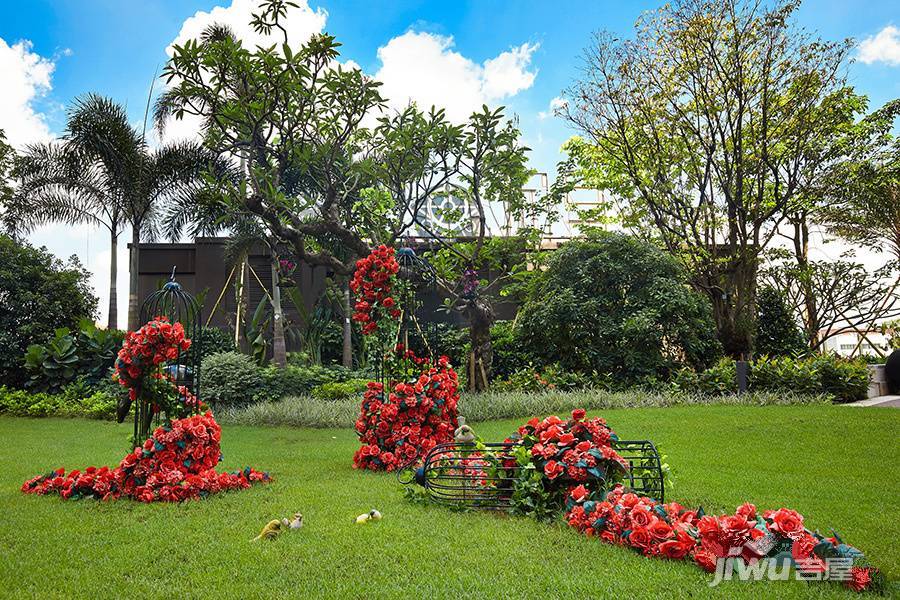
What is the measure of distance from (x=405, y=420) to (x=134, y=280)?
13.8 metres

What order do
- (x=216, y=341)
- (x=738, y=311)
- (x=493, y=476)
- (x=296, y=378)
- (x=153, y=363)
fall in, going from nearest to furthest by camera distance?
(x=493, y=476) < (x=153, y=363) < (x=296, y=378) < (x=738, y=311) < (x=216, y=341)

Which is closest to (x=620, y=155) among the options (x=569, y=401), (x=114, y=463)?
(x=569, y=401)

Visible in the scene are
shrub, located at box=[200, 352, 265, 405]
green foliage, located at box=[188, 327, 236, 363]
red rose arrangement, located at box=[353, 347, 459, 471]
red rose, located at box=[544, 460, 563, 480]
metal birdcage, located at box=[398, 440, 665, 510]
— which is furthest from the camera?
green foliage, located at box=[188, 327, 236, 363]

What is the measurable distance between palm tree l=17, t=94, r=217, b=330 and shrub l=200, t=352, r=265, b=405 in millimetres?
5862

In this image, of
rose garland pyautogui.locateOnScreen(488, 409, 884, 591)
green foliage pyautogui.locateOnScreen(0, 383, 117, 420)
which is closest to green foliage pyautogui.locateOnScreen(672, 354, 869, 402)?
rose garland pyautogui.locateOnScreen(488, 409, 884, 591)

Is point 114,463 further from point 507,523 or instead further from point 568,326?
point 568,326

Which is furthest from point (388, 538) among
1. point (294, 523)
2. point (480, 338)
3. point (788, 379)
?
point (788, 379)

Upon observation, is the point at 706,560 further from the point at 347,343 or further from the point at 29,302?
the point at 29,302

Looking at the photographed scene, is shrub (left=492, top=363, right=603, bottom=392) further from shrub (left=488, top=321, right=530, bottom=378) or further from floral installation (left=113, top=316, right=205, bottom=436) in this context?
floral installation (left=113, top=316, right=205, bottom=436)

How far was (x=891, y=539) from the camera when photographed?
3949 millimetres

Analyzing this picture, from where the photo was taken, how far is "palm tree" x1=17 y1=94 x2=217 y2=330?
Answer: 17094mm

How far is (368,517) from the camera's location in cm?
438

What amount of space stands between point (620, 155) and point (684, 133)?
1508mm

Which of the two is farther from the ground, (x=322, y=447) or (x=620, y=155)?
(x=620, y=155)
